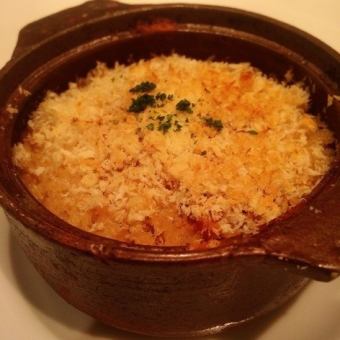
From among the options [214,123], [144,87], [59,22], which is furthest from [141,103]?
[59,22]

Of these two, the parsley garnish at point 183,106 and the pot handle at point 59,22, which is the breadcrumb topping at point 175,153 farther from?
the pot handle at point 59,22

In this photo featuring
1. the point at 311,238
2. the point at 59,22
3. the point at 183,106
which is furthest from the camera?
the point at 59,22

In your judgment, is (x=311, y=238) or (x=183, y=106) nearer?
(x=311, y=238)

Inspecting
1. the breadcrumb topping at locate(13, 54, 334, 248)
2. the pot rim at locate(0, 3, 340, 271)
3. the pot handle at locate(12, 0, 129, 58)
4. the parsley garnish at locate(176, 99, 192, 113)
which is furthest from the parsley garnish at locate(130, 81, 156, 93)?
the pot rim at locate(0, 3, 340, 271)

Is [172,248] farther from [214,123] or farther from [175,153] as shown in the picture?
[214,123]

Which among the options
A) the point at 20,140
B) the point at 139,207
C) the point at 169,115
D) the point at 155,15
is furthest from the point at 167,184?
the point at 155,15

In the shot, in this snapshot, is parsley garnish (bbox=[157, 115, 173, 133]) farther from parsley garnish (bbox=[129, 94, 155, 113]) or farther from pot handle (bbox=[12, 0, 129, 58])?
pot handle (bbox=[12, 0, 129, 58])
